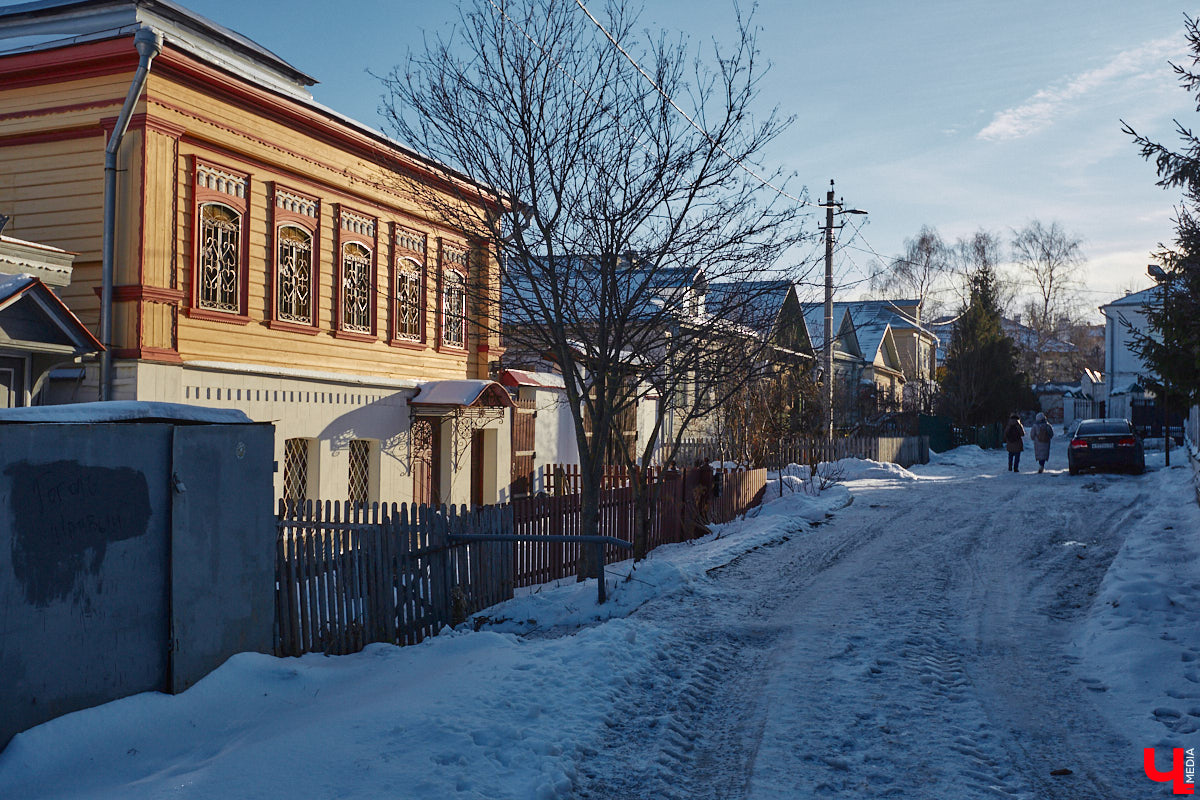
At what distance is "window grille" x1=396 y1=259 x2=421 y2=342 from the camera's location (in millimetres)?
16094

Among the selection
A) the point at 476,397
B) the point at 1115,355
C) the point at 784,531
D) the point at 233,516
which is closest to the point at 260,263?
the point at 476,397

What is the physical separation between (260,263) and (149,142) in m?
2.37

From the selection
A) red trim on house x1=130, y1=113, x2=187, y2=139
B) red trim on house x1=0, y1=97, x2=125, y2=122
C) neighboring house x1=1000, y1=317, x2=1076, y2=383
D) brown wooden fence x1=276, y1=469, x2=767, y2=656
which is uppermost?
neighboring house x1=1000, y1=317, x2=1076, y2=383

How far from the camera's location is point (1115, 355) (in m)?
50.4

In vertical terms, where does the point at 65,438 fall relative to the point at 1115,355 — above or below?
below

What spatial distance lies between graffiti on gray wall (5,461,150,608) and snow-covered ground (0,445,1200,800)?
0.84 meters

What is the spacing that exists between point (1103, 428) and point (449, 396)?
1964 centimetres

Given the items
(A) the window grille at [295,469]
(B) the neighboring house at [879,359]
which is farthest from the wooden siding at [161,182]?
(B) the neighboring house at [879,359]

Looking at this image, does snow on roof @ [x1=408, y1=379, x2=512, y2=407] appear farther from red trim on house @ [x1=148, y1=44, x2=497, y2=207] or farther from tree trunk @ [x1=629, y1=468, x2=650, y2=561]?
tree trunk @ [x1=629, y1=468, x2=650, y2=561]

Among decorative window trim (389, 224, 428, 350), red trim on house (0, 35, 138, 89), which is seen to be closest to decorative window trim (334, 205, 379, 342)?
decorative window trim (389, 224, 428, 350)

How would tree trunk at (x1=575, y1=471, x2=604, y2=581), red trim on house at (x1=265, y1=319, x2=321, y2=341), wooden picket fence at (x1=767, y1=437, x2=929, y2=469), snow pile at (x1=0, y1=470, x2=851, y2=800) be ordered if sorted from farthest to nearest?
wooden picket fence at (x1=767, y1=437, x2=929, y2=469), red trim on house at (x1=265, y1=319, x2=321, y2=341), tree trunk at (x1=575, y1=471, x2=604, y2=581), snow pile at (x1=0, y1=470, x2=851, y2=800)

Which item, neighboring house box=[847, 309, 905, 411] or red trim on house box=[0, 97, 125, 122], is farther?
neighboring house box=[847, 309, 905, 411]

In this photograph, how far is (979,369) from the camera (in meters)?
41.9

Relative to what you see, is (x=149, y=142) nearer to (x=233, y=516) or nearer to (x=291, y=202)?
(x=291, y=202)
